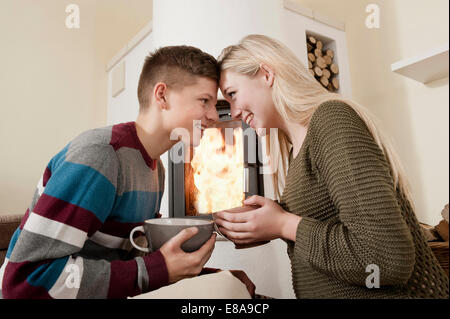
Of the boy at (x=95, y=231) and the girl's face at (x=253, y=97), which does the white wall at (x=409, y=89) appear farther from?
the boy at (x=95, y=231)

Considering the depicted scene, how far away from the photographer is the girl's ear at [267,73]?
746 mm

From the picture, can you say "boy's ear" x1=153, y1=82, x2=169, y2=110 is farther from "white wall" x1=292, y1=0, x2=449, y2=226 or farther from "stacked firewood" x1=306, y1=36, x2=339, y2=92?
"stacked firewood" x1=306, y1=36, x2=339, y2=92

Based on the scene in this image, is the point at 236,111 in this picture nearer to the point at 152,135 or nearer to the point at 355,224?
the point at 152,135

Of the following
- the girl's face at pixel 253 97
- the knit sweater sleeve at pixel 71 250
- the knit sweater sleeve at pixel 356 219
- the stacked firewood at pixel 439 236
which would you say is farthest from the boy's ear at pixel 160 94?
the stacked firewood at pixel 439 236

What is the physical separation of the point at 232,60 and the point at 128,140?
0.34 metres

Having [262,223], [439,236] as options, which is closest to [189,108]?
[262,223]

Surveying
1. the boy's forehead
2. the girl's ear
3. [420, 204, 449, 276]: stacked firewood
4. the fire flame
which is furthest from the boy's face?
the fire flame

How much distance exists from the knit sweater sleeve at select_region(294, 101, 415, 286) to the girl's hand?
0.04 m

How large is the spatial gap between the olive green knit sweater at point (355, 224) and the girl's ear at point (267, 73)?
7.8 inches

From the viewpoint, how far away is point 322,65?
177cm

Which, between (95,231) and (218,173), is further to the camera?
(218,173)

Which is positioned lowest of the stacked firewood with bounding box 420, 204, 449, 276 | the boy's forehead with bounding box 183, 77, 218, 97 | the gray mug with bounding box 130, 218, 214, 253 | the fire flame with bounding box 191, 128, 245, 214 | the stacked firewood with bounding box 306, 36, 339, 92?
the stacked firewood with bounding box 420, 204, 449, 276

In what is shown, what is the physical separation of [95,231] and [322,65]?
1.60m

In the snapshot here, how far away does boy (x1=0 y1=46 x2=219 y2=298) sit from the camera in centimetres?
43
